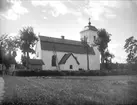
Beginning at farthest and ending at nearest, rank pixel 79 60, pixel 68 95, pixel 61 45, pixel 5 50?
pixel 79 60 < pixel 61 45 < pixel 5 50 < pixel 68 95

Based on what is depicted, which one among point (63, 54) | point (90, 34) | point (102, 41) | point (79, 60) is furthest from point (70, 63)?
point (90, 34)

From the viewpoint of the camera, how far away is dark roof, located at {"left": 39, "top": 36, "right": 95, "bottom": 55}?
37.3m

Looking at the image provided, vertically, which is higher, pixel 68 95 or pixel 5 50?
pixel 5 50

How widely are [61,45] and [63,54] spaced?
8.61 ft

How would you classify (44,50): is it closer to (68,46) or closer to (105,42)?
(68,46)

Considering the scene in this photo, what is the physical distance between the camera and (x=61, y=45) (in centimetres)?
4025

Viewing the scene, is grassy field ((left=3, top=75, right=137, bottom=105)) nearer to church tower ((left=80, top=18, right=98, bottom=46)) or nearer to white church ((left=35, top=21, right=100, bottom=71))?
white church ((left=35, top=21, right=100, bottom=71))

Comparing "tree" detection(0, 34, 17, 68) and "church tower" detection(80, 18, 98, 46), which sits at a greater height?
"church tower" detection(80, 18, 98, 46)

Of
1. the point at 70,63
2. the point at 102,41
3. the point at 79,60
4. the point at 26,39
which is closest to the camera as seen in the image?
the point at 26,39

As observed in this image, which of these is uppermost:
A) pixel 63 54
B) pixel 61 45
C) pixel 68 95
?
pixel 61 45

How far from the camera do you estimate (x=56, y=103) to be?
5.41 m

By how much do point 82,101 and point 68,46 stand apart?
35790 mm

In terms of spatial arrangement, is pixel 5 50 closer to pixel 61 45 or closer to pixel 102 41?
pixel 61 45

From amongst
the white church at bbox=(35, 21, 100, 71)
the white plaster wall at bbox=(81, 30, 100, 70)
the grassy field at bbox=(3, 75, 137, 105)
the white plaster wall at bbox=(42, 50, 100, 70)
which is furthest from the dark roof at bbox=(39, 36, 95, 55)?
the grassy field at bbox=(3, 75, 137, 105)
